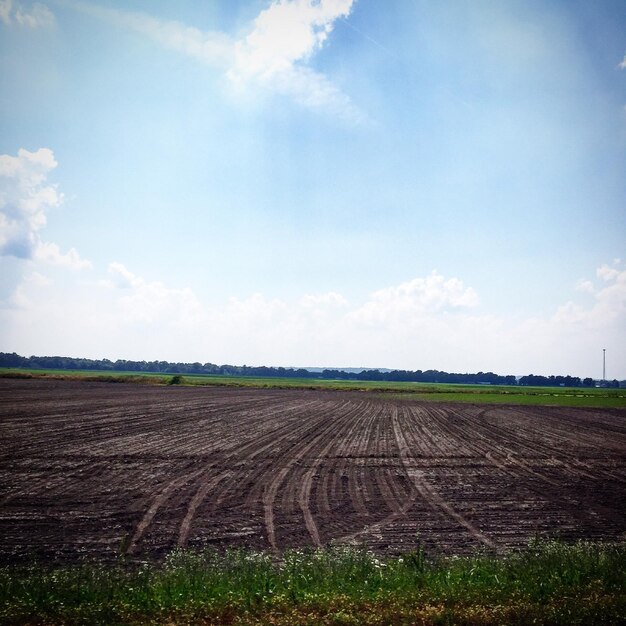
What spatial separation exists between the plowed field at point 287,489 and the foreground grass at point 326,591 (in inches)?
53.8

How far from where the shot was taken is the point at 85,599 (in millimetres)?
6332

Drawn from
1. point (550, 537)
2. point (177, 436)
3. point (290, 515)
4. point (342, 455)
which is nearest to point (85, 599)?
point (290, 515)

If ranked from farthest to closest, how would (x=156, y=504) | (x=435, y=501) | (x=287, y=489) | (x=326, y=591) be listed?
1. (x=287, y=489)
2. (x=435, y=501)
3. (x=156, y=504)
4. (x=326, y=591)

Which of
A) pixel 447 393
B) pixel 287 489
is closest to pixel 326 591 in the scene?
pixel 287 489

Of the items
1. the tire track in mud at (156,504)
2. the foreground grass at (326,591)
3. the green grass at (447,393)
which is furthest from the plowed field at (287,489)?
the green grass at (447,393)

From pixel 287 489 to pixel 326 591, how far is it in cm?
713

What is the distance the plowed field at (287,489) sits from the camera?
9812mm

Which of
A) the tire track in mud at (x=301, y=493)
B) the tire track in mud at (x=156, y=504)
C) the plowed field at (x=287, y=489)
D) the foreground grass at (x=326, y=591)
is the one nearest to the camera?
the foreground grass at (x=326, y=591)

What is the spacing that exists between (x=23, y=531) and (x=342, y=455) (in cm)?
1240

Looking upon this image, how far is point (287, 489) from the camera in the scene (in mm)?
13609

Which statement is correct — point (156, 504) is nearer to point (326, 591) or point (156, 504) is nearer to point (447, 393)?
point (326, 591)

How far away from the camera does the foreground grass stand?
5793 mm

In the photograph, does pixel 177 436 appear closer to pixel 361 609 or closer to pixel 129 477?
pixel 129 477

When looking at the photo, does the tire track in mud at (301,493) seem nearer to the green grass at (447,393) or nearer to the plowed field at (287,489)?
the plowed field at (287,489)
